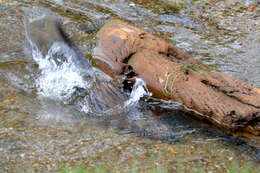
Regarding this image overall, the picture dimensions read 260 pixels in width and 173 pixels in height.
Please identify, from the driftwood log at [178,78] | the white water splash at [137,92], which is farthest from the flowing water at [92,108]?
the driftwood log at [178,78]

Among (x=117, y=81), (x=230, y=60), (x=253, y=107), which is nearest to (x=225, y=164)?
(x=253, y=107)

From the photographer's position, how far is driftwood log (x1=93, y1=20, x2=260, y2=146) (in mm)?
3760

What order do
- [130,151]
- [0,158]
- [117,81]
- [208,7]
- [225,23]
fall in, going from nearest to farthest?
[0,158] < [130,151] < [117,81] < [225,23] < [208,7]

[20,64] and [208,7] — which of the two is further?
[208,7]

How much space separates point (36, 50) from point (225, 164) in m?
3.27

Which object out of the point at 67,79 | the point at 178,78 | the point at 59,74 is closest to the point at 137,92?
the point at 178,78

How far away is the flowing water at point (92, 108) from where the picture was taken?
3.31 meters

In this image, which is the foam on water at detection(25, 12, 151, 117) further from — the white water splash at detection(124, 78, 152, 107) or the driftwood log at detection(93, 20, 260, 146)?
the driftwood log at detection(93, 20, 260, 146)

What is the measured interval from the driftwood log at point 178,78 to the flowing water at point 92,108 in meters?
0.17

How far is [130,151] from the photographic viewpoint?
3.44m

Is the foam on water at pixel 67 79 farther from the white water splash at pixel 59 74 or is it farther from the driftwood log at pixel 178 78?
the driftwood log at pixel 178 78

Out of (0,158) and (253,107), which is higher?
(253,107)

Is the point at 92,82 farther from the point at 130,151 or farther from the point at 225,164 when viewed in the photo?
the point at 225,164

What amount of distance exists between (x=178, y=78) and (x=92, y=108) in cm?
114
